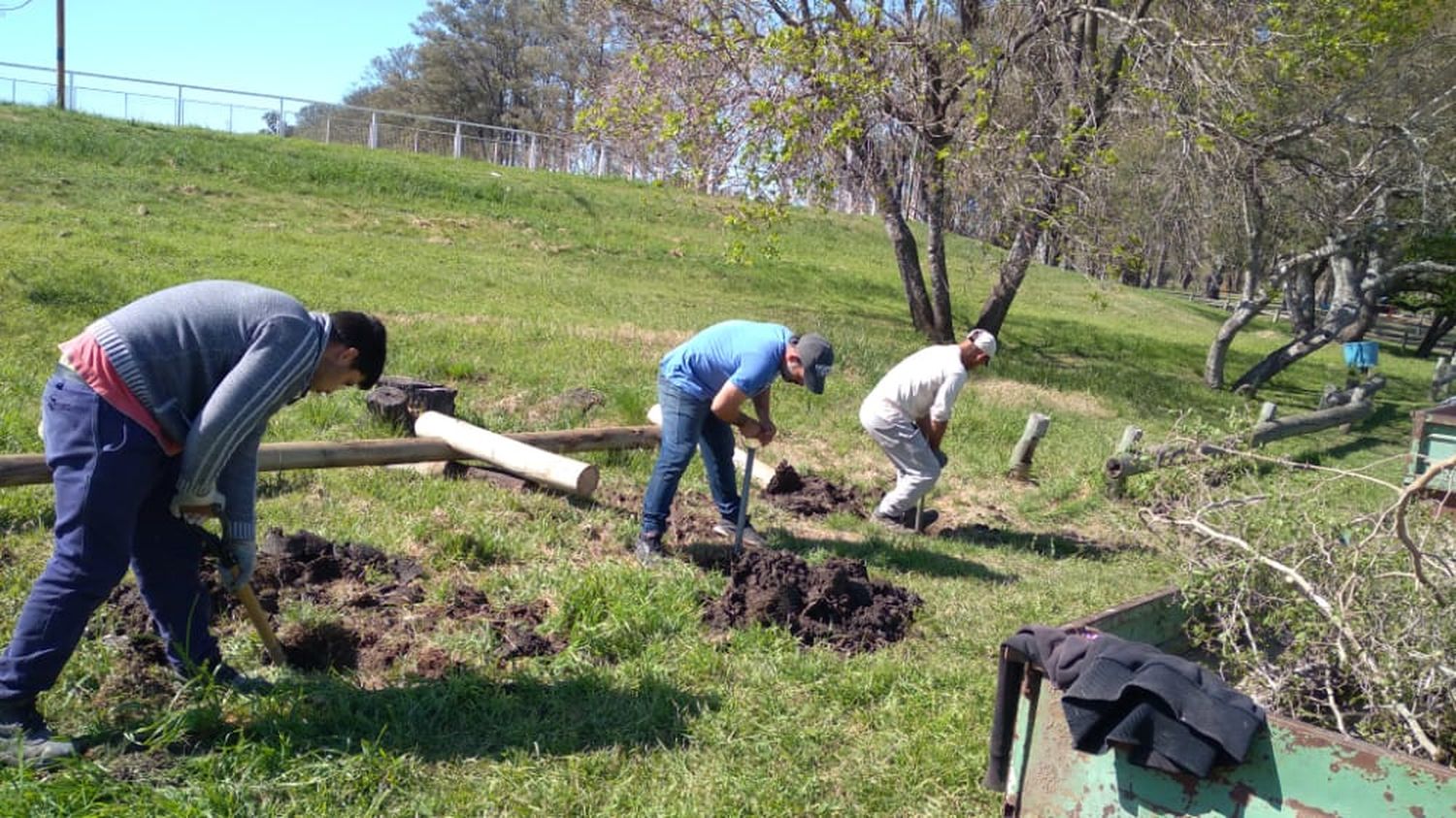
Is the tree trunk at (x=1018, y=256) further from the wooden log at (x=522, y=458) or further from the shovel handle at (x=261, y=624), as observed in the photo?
the shovel handle at (x=261, y=624)

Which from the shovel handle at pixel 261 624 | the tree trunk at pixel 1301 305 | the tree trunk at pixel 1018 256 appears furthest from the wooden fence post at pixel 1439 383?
the shovel handle at pixel 261 624

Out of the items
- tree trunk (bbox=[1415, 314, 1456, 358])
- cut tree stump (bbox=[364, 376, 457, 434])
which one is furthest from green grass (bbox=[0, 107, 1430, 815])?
tree trunk (bbox=[1415, 314, 1456, 358])

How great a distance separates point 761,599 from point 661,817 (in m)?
1.88

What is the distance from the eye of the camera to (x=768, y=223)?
1455 cm

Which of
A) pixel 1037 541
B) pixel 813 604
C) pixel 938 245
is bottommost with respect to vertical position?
pixel 1037 541

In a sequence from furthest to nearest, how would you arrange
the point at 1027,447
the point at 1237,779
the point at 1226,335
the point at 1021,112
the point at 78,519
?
1. the point at 1226,335
2. the point at 1021,112
3. the point at 1027,447
4. the point at 78,519
5. the point at 1237,779

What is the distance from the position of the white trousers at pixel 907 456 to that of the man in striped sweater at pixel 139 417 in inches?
187

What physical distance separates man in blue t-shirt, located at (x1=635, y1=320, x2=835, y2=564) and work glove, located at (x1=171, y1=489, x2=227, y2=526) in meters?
2.84

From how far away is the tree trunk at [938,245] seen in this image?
1448 centimetres

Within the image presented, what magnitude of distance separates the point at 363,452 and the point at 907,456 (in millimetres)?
3642

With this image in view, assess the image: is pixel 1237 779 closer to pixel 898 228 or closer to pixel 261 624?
pixel 261 624

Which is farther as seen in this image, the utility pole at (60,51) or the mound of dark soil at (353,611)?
the utility pole at (60,51)

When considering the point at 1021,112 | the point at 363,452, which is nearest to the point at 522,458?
the point at 363,452

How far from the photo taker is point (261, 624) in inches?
174
